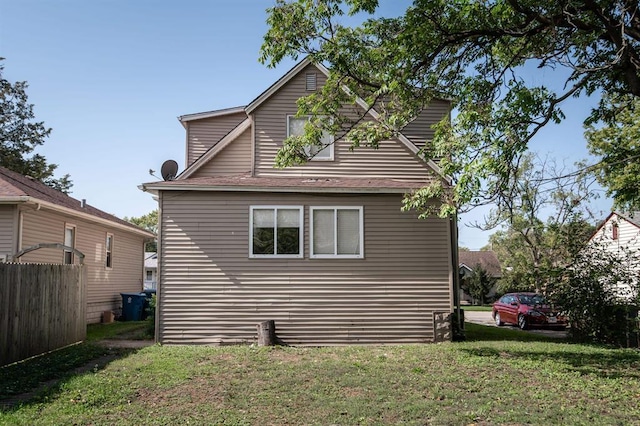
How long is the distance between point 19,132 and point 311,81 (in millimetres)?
26954

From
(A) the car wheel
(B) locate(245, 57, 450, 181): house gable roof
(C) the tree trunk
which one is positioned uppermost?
(B) locate(245, 57, 450, 181): house gable roof

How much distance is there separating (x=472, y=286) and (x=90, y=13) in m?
36.4

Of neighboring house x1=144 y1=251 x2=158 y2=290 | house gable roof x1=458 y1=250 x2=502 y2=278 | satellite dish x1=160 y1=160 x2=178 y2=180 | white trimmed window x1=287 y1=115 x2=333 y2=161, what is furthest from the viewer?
house gable roof x1=458 y1=250 x2=502 y2=278

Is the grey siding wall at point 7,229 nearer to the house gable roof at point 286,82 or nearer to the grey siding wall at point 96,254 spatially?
the grey siding wall at point 96,254

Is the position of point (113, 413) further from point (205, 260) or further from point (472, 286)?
point (472, 286)

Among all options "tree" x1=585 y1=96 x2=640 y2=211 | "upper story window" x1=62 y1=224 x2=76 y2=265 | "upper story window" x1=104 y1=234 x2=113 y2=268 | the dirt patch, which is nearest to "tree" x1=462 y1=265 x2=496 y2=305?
"tree" x1=585 y1=96 x2=640 y2=211

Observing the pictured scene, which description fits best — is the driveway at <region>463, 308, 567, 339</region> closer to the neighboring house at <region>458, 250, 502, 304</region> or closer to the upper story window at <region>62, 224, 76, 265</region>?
the upper story window at <region>62, 224, 76, 265</region>

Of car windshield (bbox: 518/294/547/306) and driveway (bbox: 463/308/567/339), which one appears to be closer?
driveway (bbox: 463/308/567/339)

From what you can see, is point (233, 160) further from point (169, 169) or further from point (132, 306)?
point (132, 306)

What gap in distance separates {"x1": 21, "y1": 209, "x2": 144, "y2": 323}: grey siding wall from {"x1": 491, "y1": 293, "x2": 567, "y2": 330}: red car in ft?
50.1

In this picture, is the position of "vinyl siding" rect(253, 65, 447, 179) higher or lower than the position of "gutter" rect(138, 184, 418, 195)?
higher

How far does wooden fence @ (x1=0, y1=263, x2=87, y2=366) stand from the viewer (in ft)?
30.0

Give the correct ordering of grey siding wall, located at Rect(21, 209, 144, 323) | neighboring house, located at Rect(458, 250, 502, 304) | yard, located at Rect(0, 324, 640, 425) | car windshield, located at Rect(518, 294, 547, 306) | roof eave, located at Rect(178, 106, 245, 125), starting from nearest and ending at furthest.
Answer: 1. yard, located at Rect(0, 324, 640, 425)
2. grey siding wall, located at Rect(21, 209, 144, 323)
3. roof eave, located at Rect(178, 106, 245, 125)
4. car windshield, located at Rect(518, 294, 547, 306)
5. neighboring house, located at Rect(458, 250, 502, 304)

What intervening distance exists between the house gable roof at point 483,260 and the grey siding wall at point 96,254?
126ft
